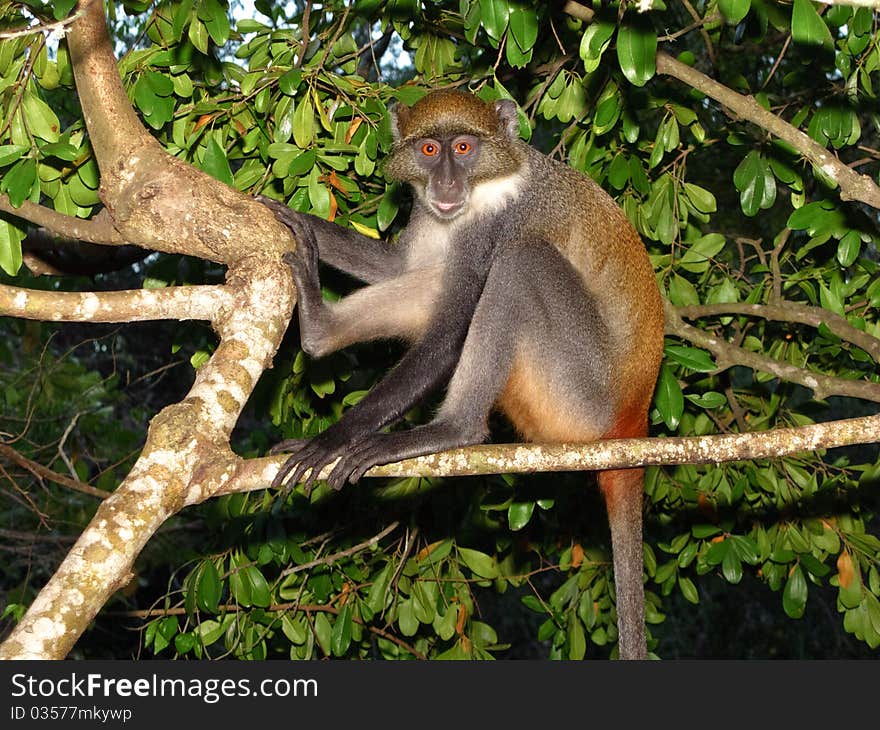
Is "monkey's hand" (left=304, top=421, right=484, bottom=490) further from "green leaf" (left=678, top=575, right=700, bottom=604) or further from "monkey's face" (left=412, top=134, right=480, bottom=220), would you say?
"green leaf" (left=678, top=575, right=700, bottom=604)

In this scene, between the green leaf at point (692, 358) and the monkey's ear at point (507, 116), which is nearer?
the green leaf at point (692, 358)

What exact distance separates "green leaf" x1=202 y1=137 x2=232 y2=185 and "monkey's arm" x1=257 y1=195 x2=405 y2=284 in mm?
418

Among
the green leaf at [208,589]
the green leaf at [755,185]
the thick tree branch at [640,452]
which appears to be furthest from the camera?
the green leaf at [755,185]

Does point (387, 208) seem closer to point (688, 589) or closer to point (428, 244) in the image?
point (428, 244)

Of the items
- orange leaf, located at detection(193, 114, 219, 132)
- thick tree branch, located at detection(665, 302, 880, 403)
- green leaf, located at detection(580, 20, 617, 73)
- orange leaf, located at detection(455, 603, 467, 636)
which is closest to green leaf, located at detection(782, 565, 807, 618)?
thick tree branch, located at detection(665, 302, 880, 403)

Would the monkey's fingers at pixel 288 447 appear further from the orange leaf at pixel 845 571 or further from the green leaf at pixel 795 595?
the orange leaf at pixel 845 571

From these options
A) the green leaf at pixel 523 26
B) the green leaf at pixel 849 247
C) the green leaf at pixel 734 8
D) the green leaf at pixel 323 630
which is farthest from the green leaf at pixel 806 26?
the green leaf at pixel 323 630

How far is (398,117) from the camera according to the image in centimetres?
458

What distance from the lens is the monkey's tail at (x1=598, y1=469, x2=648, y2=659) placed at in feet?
13.9

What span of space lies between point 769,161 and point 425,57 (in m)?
1.74

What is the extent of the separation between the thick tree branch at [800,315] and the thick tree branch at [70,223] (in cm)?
289

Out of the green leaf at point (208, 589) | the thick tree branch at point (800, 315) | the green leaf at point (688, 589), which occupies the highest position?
the thick tree branch at point (800, 315)

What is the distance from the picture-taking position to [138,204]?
3508 mm

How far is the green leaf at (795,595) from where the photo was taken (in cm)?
494
